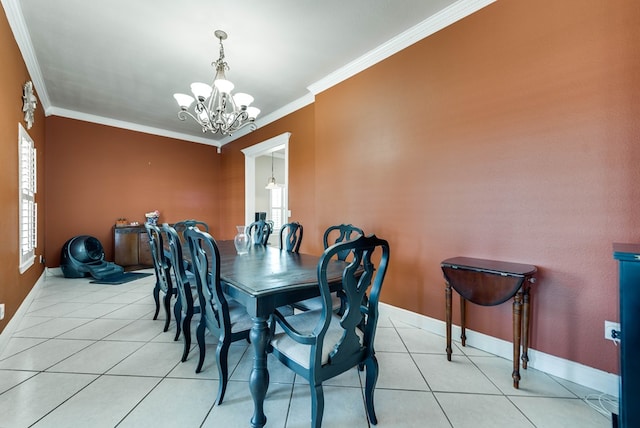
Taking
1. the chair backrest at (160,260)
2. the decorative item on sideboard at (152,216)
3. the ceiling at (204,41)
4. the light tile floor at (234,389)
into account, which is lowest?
the light tile floor at (234,389)

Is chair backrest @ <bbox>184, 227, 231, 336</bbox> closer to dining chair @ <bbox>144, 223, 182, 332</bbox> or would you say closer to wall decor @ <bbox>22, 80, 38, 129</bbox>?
dining chair @ <bbox>144, 223, 182, 332</bbox>

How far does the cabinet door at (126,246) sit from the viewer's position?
4.88 metres

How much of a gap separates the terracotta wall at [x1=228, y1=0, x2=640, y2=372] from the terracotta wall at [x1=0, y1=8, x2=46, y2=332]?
10.7ft

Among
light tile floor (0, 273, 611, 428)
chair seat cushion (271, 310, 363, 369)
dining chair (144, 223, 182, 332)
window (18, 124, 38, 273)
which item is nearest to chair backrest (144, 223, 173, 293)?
dining chair (144, 223, 182, 332)

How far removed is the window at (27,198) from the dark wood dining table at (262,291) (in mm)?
2717

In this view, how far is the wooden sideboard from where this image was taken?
16.0 ft

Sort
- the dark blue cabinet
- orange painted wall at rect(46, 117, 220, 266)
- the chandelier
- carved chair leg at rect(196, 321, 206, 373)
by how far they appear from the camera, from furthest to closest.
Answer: orange painted wall at rect(46, 117, 220, 266) → the chandelier → carved chair leg at rect(196, 321, 206, 373) → the dark blue cabinet

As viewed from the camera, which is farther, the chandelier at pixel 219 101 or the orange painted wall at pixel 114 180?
the orange painted wall at pixel 114 180

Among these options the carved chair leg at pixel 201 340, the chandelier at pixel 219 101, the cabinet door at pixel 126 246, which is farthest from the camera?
the cabinet door at pixel 126 246

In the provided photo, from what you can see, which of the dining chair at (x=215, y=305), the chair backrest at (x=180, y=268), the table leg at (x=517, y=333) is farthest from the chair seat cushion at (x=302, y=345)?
the table leg at (x=517, y=333)

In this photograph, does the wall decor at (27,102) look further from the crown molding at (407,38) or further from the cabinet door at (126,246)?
the crown molding at (407,38)

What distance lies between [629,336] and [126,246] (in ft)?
20.3

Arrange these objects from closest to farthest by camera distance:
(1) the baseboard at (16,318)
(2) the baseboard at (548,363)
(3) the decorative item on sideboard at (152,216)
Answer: (2) the baseboard at (548,363)
(1) the baseboard at (16,318)
(3) the decorative item on sideboard at (152,216)

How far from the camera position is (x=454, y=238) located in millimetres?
2311
